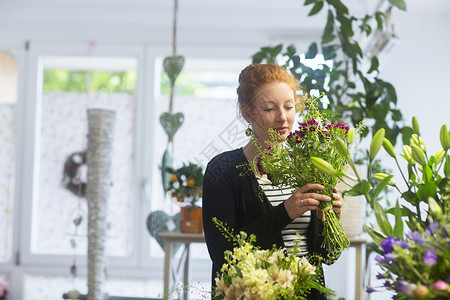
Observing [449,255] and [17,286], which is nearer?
[449,255]

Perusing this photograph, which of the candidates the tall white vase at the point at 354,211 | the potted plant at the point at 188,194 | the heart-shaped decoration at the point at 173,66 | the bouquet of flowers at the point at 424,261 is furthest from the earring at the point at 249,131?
the heart-shaped decoration at the point at 173,66

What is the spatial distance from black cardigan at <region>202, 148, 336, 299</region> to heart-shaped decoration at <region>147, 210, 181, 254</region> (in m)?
1.66

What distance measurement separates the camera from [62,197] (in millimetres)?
4410

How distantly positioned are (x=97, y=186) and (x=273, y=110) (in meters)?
2.14

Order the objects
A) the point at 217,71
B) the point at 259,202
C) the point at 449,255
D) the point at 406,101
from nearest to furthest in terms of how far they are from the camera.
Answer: the point at 449,255
the point at 259,202
the point at 406,101
the point at 217,71

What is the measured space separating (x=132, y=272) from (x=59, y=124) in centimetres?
135

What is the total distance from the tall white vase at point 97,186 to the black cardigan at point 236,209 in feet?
6.29

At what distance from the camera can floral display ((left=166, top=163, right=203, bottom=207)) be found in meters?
2.85

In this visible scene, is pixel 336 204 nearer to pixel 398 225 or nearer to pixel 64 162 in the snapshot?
pixel 398 225

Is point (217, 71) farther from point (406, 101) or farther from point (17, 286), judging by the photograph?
point (17, 286)

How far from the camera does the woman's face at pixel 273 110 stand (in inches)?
53.8

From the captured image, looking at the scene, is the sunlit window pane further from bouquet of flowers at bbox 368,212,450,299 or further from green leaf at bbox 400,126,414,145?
bouquet of flowers at bbox 368,212,450,299

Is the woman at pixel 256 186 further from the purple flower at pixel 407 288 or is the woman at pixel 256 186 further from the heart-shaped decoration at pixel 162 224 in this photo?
the heart-shaped decoration at pixel 162 224

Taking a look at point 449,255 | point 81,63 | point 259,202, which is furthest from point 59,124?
point 449,255
